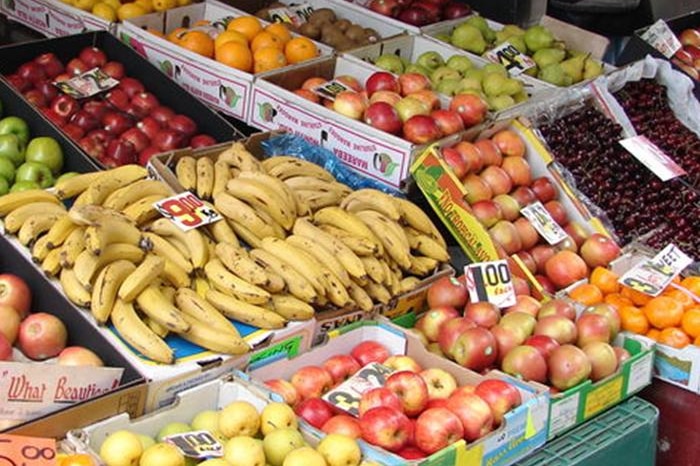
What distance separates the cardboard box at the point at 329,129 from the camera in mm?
3891

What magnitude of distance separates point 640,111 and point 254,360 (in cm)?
245

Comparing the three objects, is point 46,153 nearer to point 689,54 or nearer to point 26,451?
point 26,451

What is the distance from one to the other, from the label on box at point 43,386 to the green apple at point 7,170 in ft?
4.47

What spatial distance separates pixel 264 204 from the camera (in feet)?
11.0

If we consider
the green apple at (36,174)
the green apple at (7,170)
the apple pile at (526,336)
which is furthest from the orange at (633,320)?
the green apple at (7,170)

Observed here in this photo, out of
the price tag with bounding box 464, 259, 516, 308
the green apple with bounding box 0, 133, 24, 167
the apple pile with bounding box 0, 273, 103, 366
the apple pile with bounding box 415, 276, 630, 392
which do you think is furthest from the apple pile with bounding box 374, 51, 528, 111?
the apple pile with bounding box 0, 273, 103, 366

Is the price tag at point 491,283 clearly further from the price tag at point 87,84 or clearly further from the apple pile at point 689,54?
the apple pile at point 689,54

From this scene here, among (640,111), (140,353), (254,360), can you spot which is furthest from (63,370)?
(640,111)

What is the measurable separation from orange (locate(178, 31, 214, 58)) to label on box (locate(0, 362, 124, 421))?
2.07 metres

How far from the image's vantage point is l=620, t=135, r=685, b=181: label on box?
431 cm

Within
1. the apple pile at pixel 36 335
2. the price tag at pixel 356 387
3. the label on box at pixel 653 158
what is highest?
the label on box at pixel 653 158

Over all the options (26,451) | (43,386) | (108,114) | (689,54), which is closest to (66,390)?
(43,386)

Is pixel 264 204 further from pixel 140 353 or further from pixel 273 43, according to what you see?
pixel 273 43

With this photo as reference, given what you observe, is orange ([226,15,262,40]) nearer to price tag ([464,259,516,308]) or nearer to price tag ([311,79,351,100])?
price tag ([311,79,351,100])
